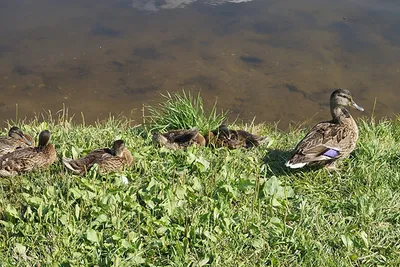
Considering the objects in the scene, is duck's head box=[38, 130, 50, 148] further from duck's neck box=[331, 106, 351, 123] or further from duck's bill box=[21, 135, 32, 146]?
duck's neck box=[331, 106, 351, 123]

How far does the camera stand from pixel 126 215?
4.84 meters

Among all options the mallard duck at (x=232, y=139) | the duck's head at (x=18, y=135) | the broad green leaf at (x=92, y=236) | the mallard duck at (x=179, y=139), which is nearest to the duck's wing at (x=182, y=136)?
the mallard duck at (x=179, y=139)

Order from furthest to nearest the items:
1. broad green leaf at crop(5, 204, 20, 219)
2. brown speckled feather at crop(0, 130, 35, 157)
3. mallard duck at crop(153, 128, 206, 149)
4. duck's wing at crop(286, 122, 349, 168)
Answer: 1. mallard duck at crop(153, 128, 206, 149)
2. brown speckled feather at crop(0, 130, 35, 157)
3. duck's wing at crop(286, 122, 349, 168)
4. broad green leaf at crop(5, 204, 20, 219)

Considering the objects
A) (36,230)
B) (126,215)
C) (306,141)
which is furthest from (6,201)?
(306,141)

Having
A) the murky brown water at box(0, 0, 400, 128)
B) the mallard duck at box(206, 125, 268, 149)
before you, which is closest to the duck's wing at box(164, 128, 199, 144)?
the mallard duck at box(206, 125, 268, 149)

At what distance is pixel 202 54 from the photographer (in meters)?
10.9

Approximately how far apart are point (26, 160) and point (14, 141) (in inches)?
23.4

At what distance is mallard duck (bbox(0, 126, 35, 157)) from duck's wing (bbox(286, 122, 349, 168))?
2.83 metres

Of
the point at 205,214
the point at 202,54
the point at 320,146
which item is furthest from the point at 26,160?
the point at 202,54

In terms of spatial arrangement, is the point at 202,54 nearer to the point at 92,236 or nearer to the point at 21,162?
the point at 21,162

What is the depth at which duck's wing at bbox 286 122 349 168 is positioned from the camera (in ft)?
18.4

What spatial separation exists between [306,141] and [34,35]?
730cm

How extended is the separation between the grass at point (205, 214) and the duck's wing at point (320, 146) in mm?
202

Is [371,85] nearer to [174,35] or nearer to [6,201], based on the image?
[174,35]
